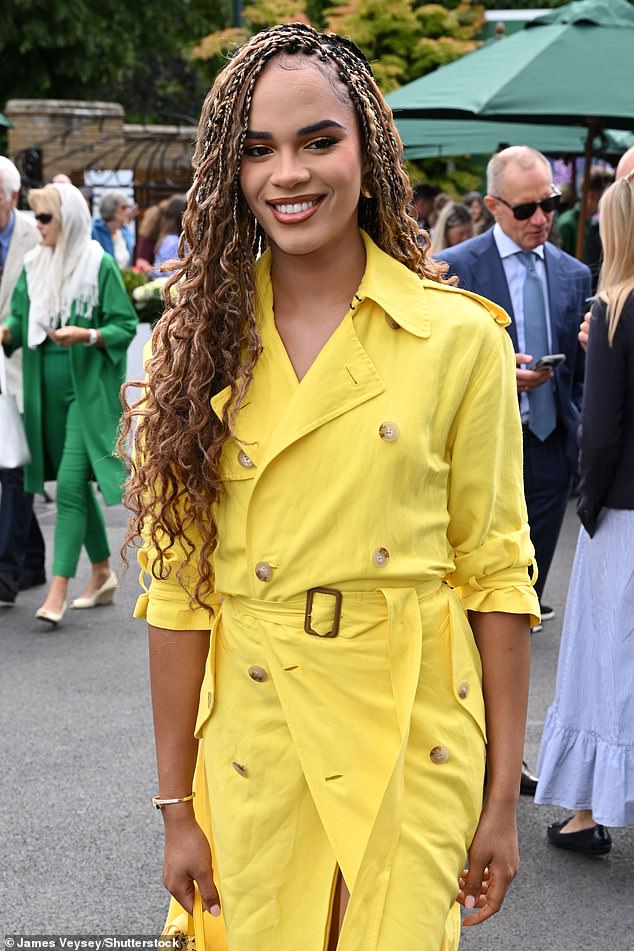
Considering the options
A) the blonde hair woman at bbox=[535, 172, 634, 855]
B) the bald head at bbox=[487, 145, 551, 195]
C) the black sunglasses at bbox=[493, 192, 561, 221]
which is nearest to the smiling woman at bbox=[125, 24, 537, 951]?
the blonde hair woman at bbox=[535, 172, 634, 855]

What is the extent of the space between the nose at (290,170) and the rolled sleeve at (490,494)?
38 centimetres

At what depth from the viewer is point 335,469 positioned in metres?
2.24

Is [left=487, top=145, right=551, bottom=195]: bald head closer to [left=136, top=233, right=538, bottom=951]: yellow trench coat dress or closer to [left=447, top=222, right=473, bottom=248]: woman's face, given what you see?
[left=136, top=233, right=538, bottom=951]: yellow trench coat dress

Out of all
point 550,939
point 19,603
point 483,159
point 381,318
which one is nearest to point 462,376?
point 381,318

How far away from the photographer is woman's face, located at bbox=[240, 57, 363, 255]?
7.38 ft

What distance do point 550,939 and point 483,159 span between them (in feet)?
65.1

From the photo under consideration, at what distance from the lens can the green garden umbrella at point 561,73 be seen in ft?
29.6

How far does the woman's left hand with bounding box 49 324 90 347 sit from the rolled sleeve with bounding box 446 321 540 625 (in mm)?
5325

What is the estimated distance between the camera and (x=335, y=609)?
2.24 m

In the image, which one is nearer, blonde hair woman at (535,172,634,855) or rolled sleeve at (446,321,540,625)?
rolled sleeve at (446,321,540,625)

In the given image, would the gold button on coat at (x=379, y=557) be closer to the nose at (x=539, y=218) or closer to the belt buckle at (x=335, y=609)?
the belt buckle at (x=335, y=609)

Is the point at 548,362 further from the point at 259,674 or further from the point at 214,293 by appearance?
the point at 259,674

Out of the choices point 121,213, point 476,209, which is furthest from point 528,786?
point 121,213

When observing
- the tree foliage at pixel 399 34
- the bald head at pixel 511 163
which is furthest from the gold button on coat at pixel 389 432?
A: the tree foliage at pixel 399 34
